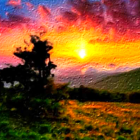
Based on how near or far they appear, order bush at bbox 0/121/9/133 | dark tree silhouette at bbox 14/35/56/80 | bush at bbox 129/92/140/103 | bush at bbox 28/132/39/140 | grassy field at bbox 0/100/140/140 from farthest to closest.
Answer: bush at bbox 129/92/140/103
dark tree silhouette at bbox 14/35/56/80
bush at bbox 0/121/9/133
grassy field at bbox 0/100/140/140
bush at bbox 28/132/39/140

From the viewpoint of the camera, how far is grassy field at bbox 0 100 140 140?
10.2m

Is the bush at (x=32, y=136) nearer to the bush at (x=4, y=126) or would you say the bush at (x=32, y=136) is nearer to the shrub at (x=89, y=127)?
the bush at (x=4, y=126)

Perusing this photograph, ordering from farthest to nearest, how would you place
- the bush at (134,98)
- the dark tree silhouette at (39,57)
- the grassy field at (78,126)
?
1. the bush at (134,98)
2. the dark tree silhouette at (39,57)
3. the grassy field at (78,126)

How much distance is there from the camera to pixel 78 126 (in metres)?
11.9

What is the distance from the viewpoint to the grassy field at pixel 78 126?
10.2 meters

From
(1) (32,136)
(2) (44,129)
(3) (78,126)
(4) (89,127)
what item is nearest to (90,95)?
(3) (78,126)

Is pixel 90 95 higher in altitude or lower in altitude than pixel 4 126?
higher

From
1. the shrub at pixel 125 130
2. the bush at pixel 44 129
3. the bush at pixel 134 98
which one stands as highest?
the bush at pixel 134 98

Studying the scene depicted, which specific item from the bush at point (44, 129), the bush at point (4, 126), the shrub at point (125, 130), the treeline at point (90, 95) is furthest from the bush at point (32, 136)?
the treeline at point (90, 95)

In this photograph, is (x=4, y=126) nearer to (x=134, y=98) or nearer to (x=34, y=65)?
(x=34, y=65)

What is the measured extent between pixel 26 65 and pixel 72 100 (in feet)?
11.8

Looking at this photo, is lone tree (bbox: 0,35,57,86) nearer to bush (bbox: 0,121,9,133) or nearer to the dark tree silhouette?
the dark tree silhouette

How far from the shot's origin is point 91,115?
46.3 ft

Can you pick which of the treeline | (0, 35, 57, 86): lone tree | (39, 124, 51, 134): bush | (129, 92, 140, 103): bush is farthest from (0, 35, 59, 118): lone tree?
(129, 92, 140, 103): bush
